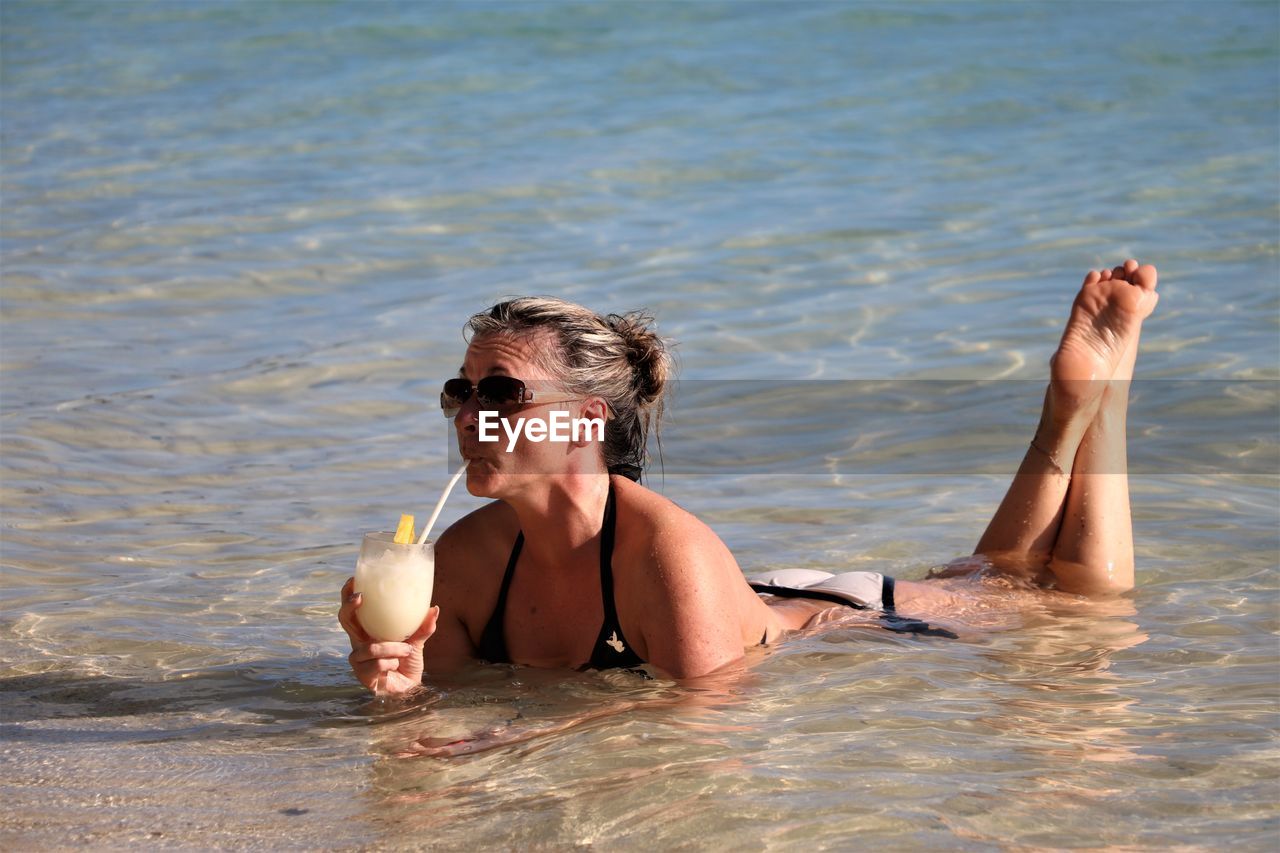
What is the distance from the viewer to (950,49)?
1792 cm

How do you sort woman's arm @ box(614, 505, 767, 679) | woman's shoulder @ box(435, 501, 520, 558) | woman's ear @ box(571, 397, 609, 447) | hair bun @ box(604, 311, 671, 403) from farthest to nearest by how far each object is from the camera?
1. woman's shoulder @ box(435, 501, 520, 558)
2. hair bun @ box(604, 311, 671, 403)
3. woman's ear @ box(571, 397, 609, 447)
4. woman's arm @ box(614, 505, 767, 679)

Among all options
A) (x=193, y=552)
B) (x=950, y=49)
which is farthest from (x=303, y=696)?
(x=950, y=49)

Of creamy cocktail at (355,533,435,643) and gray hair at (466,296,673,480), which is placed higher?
gray hair at (466,296,673,480)

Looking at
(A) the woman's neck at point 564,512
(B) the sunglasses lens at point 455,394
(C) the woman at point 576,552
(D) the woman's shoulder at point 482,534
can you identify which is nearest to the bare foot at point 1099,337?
(C) the woman at point 576,552

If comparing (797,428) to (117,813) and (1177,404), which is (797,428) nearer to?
(1177,404)

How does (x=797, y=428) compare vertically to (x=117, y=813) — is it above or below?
above

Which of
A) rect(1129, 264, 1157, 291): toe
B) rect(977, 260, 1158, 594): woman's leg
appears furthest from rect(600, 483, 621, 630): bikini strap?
rect(1129, 264, 1157, 291): toe

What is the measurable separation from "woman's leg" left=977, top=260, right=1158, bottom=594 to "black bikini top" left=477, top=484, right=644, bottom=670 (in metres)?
1.62

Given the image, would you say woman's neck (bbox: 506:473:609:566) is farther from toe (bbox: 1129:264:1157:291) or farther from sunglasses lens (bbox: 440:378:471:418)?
toe (bbox: 1129:264:1157:291)

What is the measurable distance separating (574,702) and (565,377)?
0.80 m

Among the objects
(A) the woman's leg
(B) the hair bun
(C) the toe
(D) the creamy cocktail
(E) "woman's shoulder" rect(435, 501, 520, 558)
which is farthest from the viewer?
(C) the toe

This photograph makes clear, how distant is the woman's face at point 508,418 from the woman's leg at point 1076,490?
1853mm

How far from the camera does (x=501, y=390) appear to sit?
3.57 m

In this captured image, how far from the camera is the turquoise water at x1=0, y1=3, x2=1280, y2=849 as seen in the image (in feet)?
10.8
